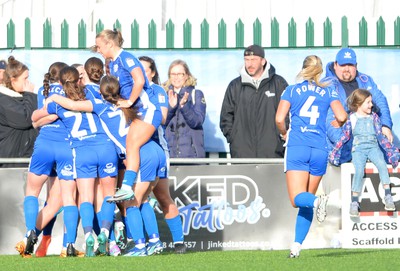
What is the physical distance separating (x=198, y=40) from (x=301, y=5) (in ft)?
9.82

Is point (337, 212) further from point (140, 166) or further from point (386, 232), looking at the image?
point (140, 166)

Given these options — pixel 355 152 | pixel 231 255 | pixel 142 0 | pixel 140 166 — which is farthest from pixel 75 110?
pixel 142 0

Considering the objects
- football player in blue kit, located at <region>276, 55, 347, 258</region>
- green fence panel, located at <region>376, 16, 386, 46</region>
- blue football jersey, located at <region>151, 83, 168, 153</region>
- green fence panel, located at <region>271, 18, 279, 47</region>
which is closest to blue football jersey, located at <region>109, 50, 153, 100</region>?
blue football jersey, located at <region>151, 83, 168, 153</region>

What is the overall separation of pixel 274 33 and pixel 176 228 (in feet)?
15.0

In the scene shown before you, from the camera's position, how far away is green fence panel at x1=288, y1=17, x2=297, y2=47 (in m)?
19.5

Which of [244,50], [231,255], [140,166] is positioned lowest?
[231,255]

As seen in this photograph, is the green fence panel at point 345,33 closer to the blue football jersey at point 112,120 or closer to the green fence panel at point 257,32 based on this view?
the green fence panel at point 257,32

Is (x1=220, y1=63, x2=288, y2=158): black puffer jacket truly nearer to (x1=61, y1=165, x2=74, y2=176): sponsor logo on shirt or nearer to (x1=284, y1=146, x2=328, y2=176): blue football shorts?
(x1=61, y1=165, x2=74, y2=176): sponsor logo on shirt

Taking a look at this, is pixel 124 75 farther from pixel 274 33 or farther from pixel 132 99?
pixel 274 33

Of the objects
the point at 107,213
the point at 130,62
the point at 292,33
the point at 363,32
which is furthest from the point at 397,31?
the point at 107,213

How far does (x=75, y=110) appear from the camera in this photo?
15.7 metres

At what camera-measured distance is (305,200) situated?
14453mm

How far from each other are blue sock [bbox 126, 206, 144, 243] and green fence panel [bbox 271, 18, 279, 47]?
5063 millimetres

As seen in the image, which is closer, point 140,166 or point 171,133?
point 140,166
